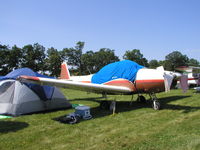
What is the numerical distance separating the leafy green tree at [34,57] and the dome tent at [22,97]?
49.1 m

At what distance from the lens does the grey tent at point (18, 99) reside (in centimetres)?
708

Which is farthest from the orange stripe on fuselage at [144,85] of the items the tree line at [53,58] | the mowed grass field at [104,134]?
the tree line at [53,58]

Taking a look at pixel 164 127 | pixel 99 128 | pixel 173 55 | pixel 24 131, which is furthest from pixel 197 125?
pixel 173 55

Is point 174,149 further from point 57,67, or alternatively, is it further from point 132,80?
point 57,67

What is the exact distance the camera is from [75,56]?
221ft

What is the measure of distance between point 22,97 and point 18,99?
0.58ft

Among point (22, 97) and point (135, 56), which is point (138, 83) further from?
point (135, 56)

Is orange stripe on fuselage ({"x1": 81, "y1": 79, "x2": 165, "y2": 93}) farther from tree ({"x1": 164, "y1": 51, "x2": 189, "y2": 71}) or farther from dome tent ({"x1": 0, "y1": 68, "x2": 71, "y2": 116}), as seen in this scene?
tree ({"x1": 164, "y1": 51, "x2": 189, "y2": 71})

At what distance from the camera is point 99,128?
205 inches

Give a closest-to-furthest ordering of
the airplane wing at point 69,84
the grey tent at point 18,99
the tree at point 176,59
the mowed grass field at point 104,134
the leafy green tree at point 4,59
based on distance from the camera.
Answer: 1. the mowed grass field at point 104,134
2. the airplane wing at point 69,84
3. the grey tent at point 18,99
4. the leafy green tree at point 4,59
5. the tree at point 176,59

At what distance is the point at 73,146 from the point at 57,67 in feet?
182

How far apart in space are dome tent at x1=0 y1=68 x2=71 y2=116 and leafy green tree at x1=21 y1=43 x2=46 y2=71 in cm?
4907

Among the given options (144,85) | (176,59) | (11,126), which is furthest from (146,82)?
(176,59)

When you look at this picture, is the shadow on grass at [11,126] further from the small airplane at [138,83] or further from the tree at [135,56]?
the tree at [135,56]
